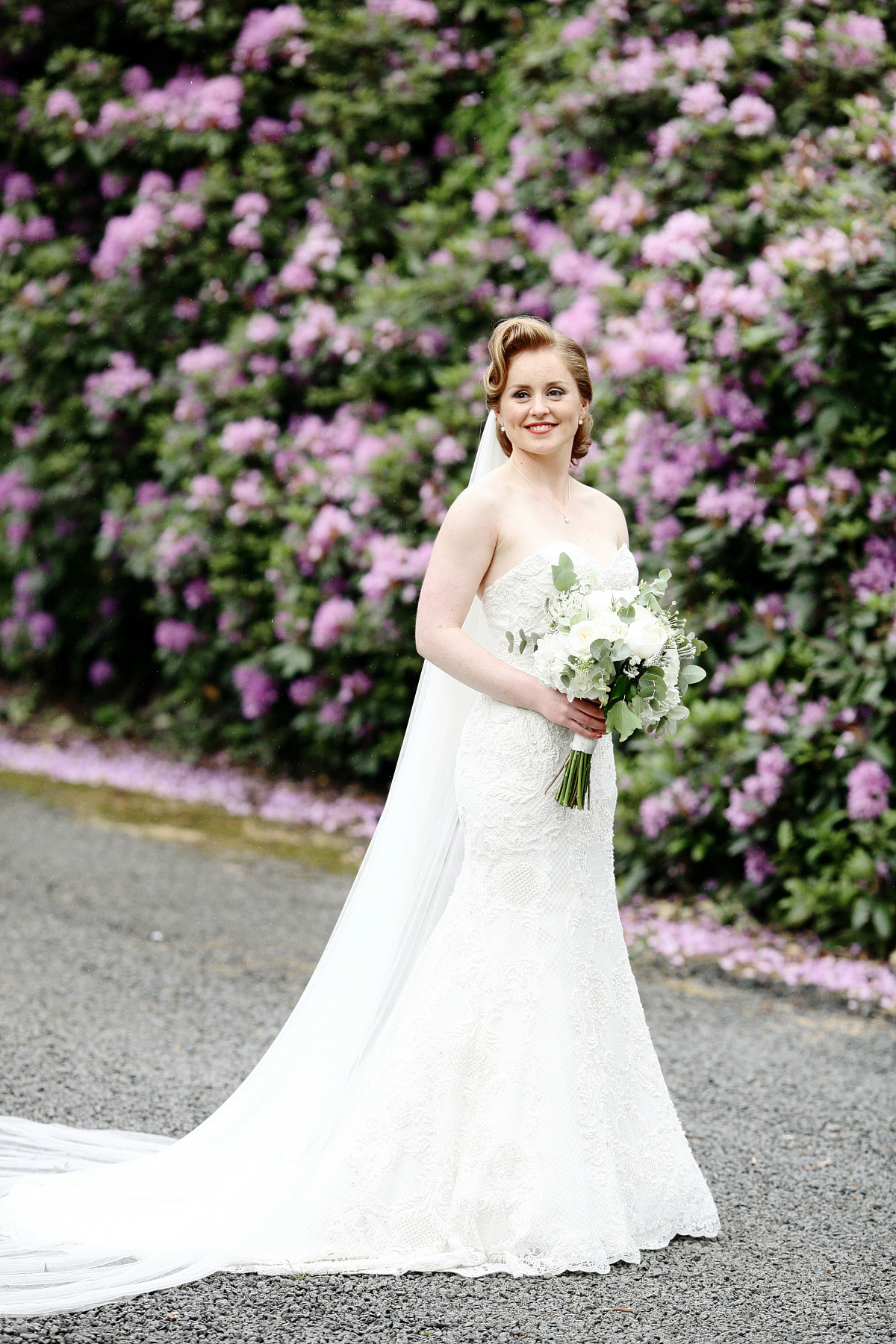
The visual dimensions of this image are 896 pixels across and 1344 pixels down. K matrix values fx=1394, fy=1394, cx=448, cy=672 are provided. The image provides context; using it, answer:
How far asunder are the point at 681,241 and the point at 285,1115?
13.0 ft

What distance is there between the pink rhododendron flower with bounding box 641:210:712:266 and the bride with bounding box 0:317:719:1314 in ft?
8.86

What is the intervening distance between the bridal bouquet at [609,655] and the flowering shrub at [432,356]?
2.46 m

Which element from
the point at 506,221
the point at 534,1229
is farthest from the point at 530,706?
the point at 506,221

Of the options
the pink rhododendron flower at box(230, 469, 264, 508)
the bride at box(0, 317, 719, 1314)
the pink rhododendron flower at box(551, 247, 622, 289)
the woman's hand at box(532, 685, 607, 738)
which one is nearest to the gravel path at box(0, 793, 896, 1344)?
the bride at box(0, 317, 719, 1314)

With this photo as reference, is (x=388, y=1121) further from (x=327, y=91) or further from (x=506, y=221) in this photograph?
(x=327, y=91)

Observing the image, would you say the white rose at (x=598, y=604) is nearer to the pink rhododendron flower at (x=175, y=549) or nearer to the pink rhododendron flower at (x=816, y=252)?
the pink rhododendron flower at (x=816, y=252)

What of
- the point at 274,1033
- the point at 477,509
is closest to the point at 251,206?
the point at 274,1033

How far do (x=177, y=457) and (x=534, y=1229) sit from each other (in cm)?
608

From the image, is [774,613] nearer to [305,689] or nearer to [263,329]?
[305,689]

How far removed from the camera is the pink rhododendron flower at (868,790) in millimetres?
5133

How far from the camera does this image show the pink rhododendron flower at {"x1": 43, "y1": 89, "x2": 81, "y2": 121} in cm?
851

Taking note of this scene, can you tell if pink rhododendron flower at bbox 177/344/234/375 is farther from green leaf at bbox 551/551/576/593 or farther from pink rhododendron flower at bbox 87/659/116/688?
green leaf at bbox 551/551/576/593

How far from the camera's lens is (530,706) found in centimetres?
299

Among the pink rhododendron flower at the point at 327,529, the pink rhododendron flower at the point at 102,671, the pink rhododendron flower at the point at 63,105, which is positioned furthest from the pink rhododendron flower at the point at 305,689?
the pink rhododendron flower at the point at 63,105
